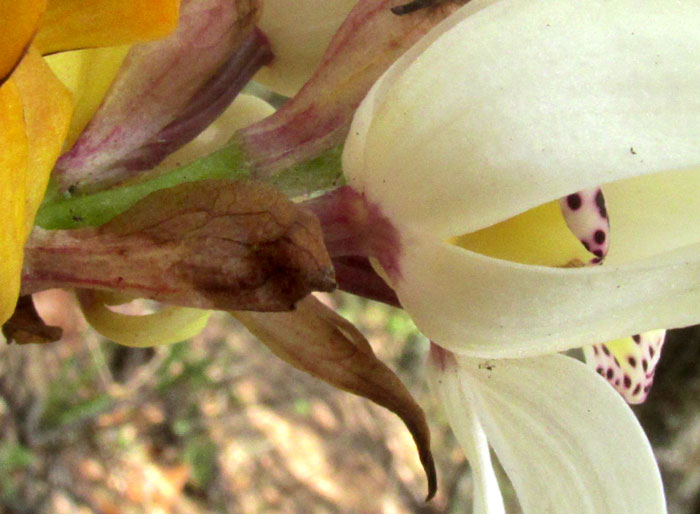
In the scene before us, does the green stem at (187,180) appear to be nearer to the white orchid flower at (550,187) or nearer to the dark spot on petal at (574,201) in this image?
the white orchid flower at (550,187)

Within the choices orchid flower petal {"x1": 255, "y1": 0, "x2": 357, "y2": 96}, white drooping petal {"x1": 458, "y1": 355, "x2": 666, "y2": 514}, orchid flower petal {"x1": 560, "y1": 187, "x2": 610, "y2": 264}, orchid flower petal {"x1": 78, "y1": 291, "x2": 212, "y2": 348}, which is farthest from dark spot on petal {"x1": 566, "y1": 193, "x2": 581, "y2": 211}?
orchid flower petal {"x1": 78, "y1": 291, "x2": 212, "y2": 348}

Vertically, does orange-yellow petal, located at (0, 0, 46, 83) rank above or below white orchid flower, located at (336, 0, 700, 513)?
above

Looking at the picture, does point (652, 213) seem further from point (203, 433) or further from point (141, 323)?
point (203, 433)

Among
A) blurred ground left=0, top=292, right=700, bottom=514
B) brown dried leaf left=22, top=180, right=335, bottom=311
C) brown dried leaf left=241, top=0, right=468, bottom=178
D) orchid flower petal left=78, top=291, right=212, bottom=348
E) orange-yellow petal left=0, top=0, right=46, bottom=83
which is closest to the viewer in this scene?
orange-yellow petal left=0, top=0, right=46, bottom=83

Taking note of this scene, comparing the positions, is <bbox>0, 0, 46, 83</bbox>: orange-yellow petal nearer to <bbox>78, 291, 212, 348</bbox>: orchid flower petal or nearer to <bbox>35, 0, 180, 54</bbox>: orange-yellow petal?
<bbox>35, 0, 180, 54</bbox>: orange-yellow petal

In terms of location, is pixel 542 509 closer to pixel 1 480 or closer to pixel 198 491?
pixel 1 480

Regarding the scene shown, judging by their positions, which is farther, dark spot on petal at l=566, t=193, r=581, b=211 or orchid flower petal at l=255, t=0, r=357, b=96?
orchid flower petal at l=255, t=0, r=357, b=96

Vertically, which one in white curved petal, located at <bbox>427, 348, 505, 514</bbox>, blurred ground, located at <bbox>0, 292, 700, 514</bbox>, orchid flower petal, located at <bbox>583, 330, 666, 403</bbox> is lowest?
blurred ground, located at <bbox>0, 292, 700, 514</bbox>
